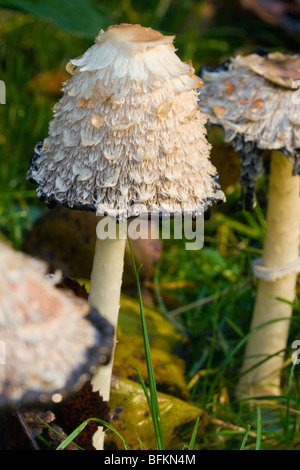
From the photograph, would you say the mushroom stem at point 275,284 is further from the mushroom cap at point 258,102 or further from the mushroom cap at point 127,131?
the mushroom cap at point 127,131

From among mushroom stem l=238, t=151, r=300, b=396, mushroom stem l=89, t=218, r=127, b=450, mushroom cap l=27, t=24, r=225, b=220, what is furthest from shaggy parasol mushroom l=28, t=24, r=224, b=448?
mushroom stem l=238, t=151, r=300, b=396

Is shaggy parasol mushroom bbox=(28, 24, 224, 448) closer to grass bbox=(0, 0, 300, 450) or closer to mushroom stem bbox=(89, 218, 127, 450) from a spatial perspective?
mushroom stem bbox=(89, 218, 127, 450)

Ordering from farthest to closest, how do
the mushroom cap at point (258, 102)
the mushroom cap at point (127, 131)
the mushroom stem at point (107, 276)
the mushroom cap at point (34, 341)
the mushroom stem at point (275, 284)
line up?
the mushroom stem at point (275, 284) → the mushroom cap at point (258, 102) → the mushroom stem at point (107, 276) → the mushroom cap at point (127, 131) → the mushroom cap at point (34, 341)

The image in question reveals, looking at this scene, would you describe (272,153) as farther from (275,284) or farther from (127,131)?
(127,131)

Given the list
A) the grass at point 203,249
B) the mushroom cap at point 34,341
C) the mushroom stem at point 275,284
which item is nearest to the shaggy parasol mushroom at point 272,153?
the mushroom stem at point 275,284

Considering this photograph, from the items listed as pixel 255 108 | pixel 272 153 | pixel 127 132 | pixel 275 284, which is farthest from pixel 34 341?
pixel 275 284
